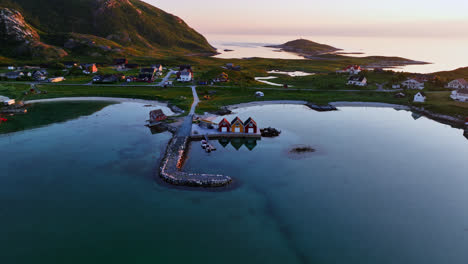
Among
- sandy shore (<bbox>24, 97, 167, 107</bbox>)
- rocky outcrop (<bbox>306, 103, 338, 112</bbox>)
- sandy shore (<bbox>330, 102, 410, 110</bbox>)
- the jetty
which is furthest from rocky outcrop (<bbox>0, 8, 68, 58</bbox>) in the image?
sandy shore (<bbox>330, 102, 410, 110</bbox>)

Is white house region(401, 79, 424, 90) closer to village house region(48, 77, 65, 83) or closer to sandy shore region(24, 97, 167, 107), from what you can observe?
sandy shore region(24, 97, 167, 107)

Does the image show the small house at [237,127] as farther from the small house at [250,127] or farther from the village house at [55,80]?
the village house at [55,80]

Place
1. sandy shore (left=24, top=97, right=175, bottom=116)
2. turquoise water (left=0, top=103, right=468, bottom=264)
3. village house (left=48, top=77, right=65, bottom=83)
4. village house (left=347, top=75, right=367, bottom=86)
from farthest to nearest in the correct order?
village house (left=347, top=75, right=367, bottom=86), village house (left=48, top=77, right=65, bottom=83), sandy shore (left=24, top=97, right=175, bottom=116), turquoise water (left=0, top=103, right=468, bottom=264)

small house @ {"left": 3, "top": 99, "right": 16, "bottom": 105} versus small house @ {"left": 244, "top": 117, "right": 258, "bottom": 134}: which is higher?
small house @ {"left": 244, "top": 117, "right": 258, "bottom": 134}

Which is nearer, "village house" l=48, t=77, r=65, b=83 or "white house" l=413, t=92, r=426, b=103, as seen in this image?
"white house" l=413, t=92, r=426, b=103

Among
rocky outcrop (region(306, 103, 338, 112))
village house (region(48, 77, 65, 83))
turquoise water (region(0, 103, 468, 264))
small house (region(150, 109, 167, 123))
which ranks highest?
village house (region(48, 77, 65, 83))

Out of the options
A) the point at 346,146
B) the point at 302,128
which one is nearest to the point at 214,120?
the point at 302,128

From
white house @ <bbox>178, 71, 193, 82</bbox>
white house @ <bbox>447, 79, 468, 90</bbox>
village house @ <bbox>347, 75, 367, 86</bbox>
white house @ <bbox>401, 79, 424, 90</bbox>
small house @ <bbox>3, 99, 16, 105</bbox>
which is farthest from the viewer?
white house @ <bbox>178, 71, 193, 82</bbox>
